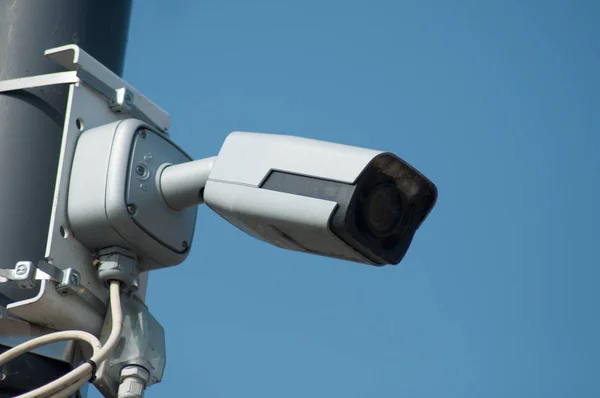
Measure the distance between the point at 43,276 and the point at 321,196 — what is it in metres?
0.42

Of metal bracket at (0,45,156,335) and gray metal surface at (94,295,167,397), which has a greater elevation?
metal bracket at (0,45,156,335)

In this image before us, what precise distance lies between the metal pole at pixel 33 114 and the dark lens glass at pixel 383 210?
50cm

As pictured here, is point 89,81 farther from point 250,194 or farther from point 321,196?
point 321,196

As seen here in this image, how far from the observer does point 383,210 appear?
73.5 inches

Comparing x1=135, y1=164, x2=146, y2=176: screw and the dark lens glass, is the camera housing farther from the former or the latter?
x1=135, y1=164, x2=146, y2=176: screw

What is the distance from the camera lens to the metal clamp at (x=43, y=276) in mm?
1948

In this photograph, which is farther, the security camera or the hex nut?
the hex nut

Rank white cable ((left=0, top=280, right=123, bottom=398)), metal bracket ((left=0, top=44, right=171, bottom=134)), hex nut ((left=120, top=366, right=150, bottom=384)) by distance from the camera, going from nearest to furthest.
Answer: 1. white cable ((left=0, top=280, right=123, bottom=398))
2. hex nut ((left=120, top=366, right=150, bottom=384))
3. metal bracket ((left=0, top=44, right=171, bottom=134))

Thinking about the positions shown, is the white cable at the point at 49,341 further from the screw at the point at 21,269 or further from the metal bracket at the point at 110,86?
the metal bracket at the point at 110,86

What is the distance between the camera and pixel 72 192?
201cm

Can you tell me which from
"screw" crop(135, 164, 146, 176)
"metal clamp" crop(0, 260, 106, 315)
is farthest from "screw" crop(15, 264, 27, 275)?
"screw" crop(135, 164, 146, 176)

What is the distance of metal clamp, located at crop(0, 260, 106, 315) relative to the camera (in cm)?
195

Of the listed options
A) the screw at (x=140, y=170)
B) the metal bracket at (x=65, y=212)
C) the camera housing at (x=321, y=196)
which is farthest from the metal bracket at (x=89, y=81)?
the camera housing at (x=321, y=196)

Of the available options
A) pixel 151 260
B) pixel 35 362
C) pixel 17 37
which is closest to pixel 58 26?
pixel 17 37
